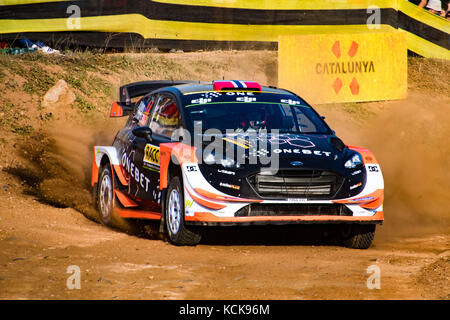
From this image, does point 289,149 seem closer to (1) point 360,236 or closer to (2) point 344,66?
(1) point 360,236

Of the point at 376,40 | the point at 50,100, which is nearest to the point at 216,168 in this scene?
the point at 50,100

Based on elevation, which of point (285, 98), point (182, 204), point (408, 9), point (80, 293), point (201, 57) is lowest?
point (80, 293)

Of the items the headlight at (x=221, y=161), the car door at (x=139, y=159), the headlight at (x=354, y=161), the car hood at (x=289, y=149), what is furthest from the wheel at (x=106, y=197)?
the headlight at (x=354, y=161)

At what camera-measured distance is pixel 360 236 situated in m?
8.38

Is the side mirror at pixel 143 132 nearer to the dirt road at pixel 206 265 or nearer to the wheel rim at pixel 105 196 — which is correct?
the dirt road at pixel 206 265

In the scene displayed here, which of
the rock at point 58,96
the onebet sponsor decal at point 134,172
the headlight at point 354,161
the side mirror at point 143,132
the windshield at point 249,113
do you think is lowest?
the onebet sponsor decal at point 134,172

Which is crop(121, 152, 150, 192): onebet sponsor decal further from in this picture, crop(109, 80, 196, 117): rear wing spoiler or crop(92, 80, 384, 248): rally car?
crop(109, 80, 196, 117): rear wing spoiler

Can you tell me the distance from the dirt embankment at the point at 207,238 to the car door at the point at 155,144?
1.90 feet

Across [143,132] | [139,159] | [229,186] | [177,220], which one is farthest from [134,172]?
[229,186]

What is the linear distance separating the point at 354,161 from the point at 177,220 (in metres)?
1.81

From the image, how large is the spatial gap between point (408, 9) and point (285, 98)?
9786 mm

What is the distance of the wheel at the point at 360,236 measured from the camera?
27.3ft

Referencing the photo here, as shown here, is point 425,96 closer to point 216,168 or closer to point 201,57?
point 201,57

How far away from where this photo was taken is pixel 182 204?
7809 millimetres
